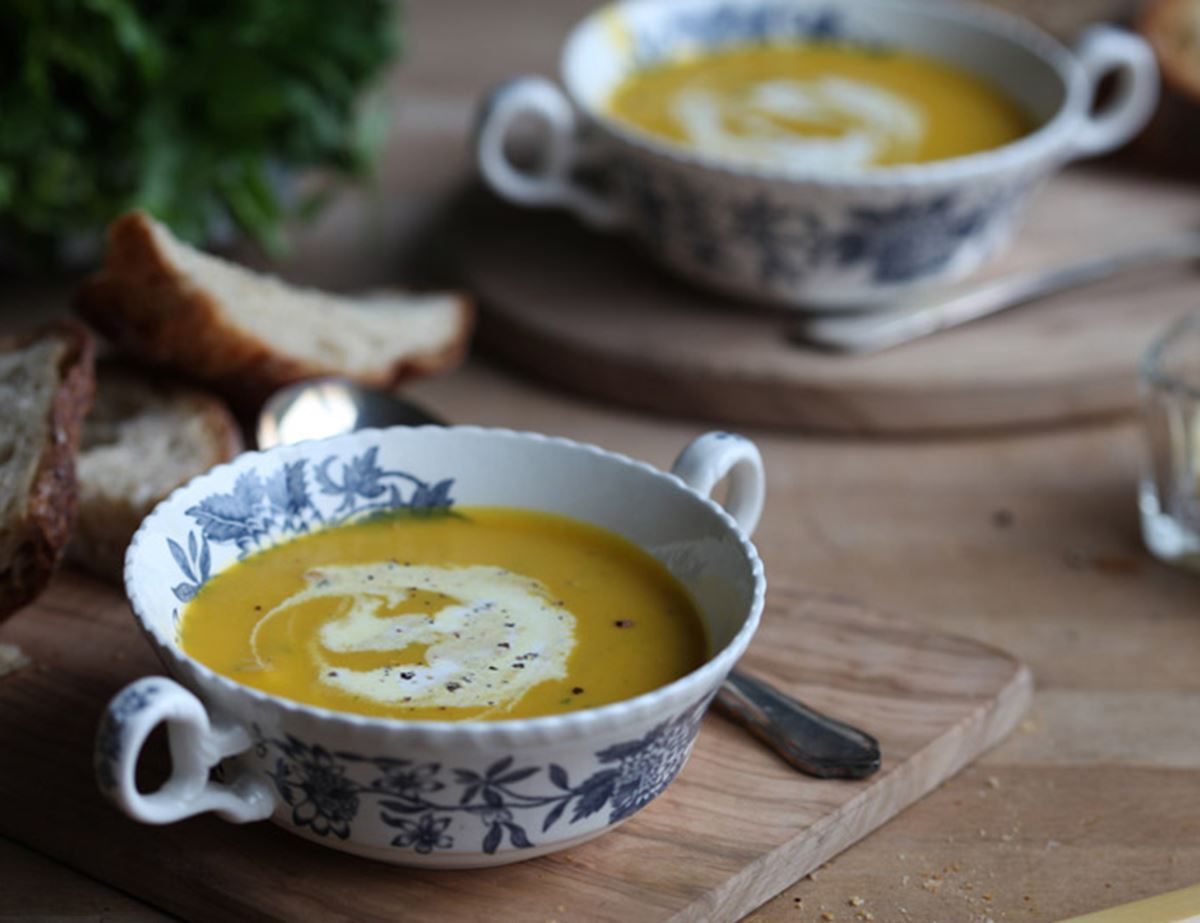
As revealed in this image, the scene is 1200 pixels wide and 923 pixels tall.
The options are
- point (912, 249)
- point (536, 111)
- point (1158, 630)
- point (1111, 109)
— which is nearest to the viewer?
point (1158, 630)

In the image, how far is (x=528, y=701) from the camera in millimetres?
1453

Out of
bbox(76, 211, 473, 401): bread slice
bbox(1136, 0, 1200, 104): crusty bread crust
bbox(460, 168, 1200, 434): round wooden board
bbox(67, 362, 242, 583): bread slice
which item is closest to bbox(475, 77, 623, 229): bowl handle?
bbox(460, 168, 1200, 434): round wooden board

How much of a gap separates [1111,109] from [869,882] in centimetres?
182

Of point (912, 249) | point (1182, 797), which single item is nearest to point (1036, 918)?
point (1182, 797)

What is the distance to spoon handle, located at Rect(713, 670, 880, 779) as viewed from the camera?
1.65 meters

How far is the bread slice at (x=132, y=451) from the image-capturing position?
77.2 inches

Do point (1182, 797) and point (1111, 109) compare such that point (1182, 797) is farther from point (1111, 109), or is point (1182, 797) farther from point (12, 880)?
point (1111, 109)

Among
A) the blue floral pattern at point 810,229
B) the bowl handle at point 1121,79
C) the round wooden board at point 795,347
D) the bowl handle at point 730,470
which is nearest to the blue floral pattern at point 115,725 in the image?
the bowl handle at point 730,470

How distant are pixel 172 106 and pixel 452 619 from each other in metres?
1.32

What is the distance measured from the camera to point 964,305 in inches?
103

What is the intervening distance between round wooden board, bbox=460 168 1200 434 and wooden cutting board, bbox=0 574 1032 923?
608mm

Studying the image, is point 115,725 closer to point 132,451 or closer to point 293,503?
point 293,503

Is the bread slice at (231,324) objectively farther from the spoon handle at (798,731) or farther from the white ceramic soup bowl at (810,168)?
the spoon handle at (798,731)

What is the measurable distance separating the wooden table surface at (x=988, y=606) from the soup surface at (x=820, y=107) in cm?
46
